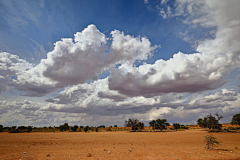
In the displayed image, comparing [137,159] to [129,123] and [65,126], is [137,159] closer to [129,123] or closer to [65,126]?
[129,123]

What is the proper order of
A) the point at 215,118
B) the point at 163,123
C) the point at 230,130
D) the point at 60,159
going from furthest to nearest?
the point at 163,123 < the point at 215,118 < the point at 230,130 < the point at 60,159

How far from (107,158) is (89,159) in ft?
6.31

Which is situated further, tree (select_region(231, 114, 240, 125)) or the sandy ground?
tree (select_region(231, 114, 240, 125))

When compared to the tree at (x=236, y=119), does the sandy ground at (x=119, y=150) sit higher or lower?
lower

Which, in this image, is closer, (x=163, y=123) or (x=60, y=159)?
(x=60, y=159)

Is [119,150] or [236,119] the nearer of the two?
[119,150]

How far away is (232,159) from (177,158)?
5.53m

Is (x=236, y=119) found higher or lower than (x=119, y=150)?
higher

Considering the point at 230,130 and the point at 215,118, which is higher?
the point at 215,118

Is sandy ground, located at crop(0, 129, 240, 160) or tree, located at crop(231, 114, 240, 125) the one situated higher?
tree, located at crop(231, 114, 240, 125)

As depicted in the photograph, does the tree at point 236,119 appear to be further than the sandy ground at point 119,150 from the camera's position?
Yes

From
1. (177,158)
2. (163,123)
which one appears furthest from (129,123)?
(177,158)

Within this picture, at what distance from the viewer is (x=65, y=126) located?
10888 cm

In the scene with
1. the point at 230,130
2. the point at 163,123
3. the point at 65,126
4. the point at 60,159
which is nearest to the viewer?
the point at 60,159
